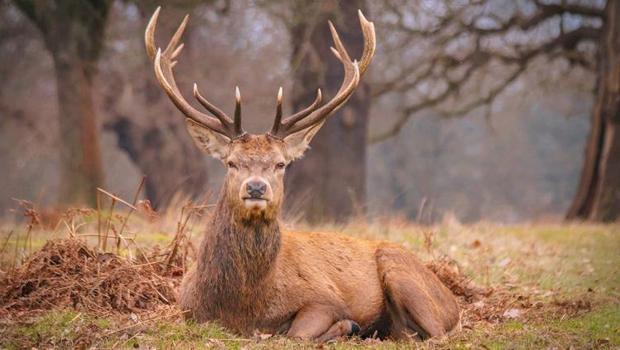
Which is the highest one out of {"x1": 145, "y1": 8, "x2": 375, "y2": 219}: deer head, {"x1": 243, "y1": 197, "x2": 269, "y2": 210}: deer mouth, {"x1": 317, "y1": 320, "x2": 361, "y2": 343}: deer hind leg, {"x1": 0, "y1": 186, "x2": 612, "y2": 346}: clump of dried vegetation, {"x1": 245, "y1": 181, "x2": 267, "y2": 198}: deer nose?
{"x1": 145, "y1": 8, "x2": 375, "y2": 219}: deer head

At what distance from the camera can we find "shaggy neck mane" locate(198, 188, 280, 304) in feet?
20.2

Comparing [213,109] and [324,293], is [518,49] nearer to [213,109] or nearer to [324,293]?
[324,293]

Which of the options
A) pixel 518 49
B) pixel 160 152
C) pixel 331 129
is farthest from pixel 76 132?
pixel 518 49

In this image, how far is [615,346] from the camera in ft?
19.7

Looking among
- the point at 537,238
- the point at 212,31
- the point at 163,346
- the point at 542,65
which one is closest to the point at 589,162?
the point at 542,65

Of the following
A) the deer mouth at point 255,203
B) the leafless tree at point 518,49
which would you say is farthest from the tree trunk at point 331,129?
the deer mouth at point 255,203

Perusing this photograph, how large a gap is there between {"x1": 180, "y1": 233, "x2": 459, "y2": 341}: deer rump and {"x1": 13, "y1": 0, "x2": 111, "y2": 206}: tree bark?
939cm

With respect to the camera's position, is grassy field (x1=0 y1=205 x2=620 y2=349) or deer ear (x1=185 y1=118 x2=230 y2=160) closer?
grassy field (x1=0 y1=205 x2=620 y2=349)

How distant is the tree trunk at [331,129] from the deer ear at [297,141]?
818cm

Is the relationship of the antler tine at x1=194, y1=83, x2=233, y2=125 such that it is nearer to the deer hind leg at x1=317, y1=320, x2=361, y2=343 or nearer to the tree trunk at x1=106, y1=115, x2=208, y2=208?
the deer hind leg at x1=317, y1=320, x2=361, y2=343

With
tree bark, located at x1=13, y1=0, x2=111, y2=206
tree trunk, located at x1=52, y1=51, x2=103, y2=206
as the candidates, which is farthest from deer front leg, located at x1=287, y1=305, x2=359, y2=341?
tree trunk, located at x1=52, y1=51, x2=103, y2=206

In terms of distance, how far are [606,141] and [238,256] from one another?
1260 cm

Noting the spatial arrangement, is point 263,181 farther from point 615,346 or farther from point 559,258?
point 559,258

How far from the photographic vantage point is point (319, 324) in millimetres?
6246
